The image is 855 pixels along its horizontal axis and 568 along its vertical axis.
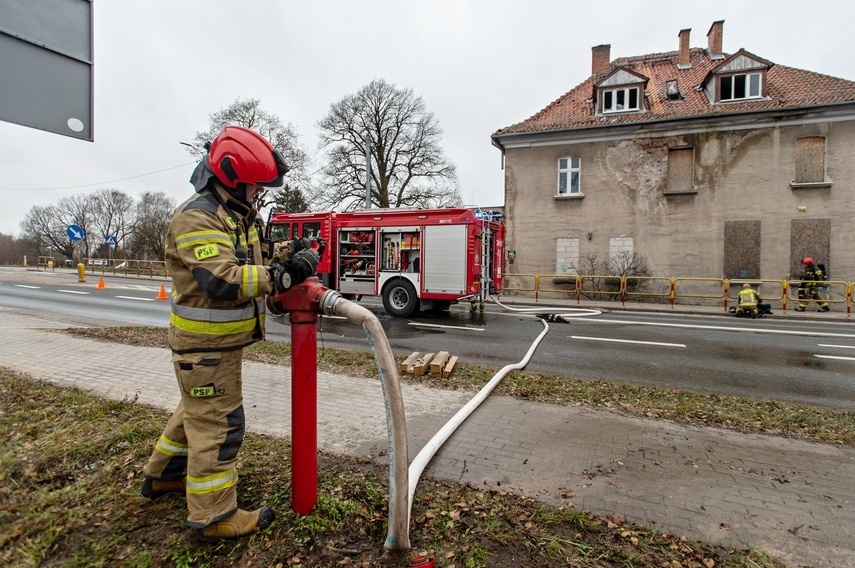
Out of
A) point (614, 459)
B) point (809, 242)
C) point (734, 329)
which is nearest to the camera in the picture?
point (614, 459)

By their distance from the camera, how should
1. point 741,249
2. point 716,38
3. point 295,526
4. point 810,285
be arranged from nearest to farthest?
1. point 295,526
2. point 810,285
3. point 741,249
4. point 716,38

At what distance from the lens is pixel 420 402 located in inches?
179

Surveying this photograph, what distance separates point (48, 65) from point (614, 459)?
434 centimetres

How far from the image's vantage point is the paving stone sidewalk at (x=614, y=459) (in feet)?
8.10

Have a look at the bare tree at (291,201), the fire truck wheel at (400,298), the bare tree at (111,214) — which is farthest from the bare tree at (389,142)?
the bare tree at (111,214)

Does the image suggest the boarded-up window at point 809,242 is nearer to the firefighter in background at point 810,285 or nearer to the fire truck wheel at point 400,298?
the firefighter in background at point 810,285

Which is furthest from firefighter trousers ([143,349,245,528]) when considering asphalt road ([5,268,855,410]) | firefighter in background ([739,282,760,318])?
firefighter in background ([739,282,760,318])

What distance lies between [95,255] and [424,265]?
6075 centimetres

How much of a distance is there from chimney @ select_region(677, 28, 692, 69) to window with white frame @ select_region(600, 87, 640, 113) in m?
4.32

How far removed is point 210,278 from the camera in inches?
80.5

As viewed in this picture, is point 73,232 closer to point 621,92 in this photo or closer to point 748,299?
point 621,92

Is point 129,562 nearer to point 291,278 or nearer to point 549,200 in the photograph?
point 291,278

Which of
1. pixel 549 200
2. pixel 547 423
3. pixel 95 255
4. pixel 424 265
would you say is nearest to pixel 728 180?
pixel 549 200

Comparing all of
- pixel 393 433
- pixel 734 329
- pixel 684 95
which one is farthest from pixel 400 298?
pixel 684 95
